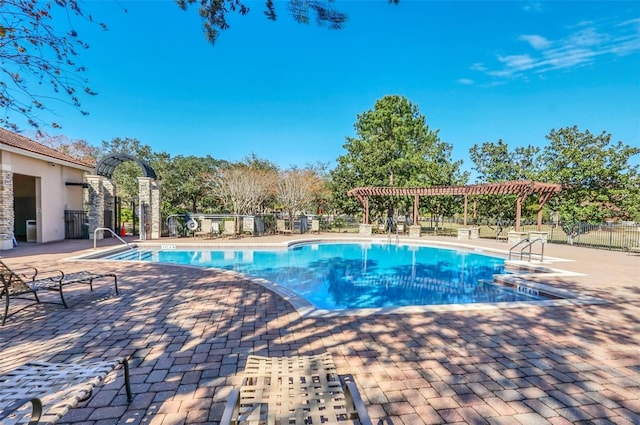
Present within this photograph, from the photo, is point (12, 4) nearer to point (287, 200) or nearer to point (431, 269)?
point (431, 269)

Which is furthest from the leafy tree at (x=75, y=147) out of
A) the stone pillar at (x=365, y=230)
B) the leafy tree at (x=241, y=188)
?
the stone pillar at (x=365, y=230)

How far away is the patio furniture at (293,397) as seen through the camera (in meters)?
1.60

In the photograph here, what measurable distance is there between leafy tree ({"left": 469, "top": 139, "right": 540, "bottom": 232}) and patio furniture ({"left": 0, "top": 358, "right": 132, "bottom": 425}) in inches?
819

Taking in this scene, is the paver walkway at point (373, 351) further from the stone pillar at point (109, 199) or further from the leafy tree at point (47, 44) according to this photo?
the stone pillar at point (109, 199)

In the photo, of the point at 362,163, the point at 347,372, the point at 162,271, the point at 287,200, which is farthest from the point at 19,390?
the point at 362,163

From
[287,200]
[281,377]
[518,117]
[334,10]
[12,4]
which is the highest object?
[518,117]

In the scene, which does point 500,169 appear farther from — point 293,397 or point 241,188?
point 293,397

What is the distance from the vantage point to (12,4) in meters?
3.19

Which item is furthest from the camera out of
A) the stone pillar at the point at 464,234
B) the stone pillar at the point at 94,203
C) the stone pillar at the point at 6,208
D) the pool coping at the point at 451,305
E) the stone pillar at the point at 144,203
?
the stone pillar at the point at 464,234

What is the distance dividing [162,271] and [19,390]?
5563mm

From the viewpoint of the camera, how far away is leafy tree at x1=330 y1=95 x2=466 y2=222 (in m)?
20.8

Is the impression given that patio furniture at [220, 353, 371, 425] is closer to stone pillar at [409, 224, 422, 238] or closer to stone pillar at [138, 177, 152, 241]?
stone pillar at [138, 177, 152, 241]

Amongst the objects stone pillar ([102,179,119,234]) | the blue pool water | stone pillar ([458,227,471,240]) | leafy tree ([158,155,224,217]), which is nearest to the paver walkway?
the blue pool water

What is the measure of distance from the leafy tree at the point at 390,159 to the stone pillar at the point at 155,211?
11845mm
